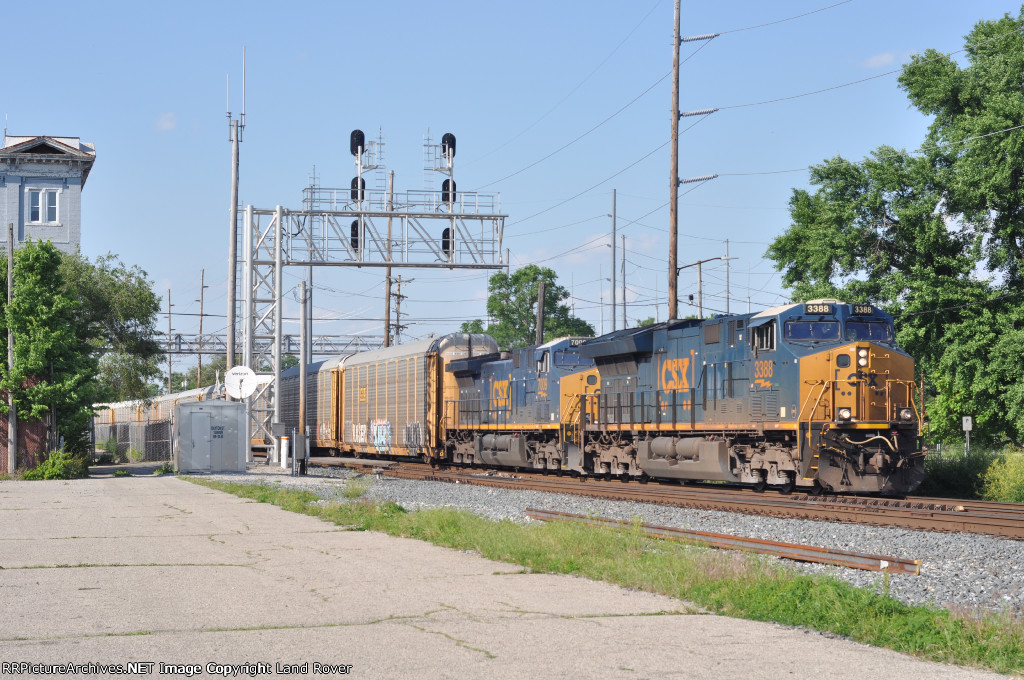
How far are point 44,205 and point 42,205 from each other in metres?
0.10

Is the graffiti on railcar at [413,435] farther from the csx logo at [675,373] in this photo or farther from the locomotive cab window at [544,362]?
the csx logo at [675,373]

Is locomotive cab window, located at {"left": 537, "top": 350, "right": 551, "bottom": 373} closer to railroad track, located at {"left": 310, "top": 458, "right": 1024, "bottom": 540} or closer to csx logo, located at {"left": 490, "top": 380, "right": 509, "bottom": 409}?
csx logo, located at {"left": 490, "top": 380, "right": 509, "bottom": 409}

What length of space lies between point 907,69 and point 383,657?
1352 inches

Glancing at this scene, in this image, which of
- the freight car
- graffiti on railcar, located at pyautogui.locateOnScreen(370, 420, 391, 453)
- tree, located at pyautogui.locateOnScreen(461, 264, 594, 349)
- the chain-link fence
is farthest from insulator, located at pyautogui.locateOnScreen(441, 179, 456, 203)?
tree, located at pyautogui.locateOnScreen(461, 264, 594, 349)

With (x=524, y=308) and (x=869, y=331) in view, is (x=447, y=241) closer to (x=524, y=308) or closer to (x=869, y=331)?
(x=869, y=331)

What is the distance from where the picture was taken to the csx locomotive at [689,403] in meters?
19.5

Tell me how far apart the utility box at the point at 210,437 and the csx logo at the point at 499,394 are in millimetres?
8422

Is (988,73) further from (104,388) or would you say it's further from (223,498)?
(104,388)

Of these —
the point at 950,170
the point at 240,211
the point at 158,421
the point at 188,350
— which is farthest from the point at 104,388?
the point at 188,350

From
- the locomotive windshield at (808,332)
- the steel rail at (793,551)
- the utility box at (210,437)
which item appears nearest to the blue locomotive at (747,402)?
the locomotive windshield at (808,332)

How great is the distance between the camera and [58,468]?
3098 centimetres

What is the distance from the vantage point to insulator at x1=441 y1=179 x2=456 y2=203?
39188mm

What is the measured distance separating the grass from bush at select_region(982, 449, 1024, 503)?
12101 millimetres

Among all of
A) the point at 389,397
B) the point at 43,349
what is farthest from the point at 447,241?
the point at 43,349
